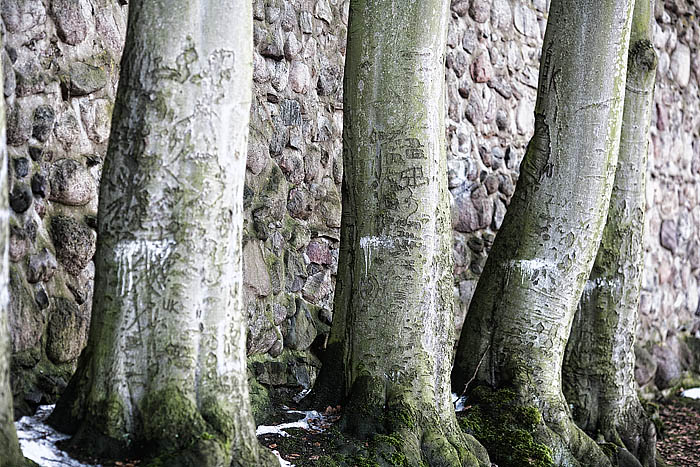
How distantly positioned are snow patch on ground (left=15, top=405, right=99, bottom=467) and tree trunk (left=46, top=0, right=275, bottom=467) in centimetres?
8

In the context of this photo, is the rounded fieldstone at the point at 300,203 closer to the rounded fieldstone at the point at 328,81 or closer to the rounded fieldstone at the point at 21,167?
the rounded fieldstone at the point at 328,81

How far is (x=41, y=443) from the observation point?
A: 2635 millimetres

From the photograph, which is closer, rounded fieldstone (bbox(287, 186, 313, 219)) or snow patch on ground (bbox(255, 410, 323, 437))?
snow patch on ground (bbox(255, 410, 323, 437))

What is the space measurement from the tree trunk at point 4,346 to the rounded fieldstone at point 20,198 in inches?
35.5

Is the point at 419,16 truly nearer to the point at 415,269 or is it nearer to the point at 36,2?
the point at 415,269

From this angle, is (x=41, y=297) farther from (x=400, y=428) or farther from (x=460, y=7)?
(x=460, y=7)

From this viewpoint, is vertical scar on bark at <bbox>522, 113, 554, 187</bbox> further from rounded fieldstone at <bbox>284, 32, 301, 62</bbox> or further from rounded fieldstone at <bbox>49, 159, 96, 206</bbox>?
rounded fieldstone at <bbox>49, 159, 96, 206</bbox>

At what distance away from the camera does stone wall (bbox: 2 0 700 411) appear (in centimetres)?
323

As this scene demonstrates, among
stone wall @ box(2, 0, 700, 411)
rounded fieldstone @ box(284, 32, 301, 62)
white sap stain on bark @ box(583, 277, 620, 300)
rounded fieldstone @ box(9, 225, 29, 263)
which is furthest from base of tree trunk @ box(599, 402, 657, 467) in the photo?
rounded fieldstone @ box(9, 225, 29, 263)

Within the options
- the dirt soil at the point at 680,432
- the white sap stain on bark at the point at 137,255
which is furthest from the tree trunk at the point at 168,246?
the dirt soil at the point at 680,432

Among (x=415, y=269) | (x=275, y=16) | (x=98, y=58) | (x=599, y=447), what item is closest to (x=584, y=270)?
(x=599, y=447)

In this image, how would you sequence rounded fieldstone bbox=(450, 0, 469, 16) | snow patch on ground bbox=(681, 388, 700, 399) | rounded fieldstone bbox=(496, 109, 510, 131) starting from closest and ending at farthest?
rounded fieldstone bbox=(450, 0, 469, 16)
rounded fieldstone bbox=(496, 109, 510, 131)
snow patch on ground bbox=(681, 388, 700, 399)

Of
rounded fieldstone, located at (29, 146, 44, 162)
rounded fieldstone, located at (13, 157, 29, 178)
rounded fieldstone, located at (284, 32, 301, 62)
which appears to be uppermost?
rounded fieldstone, located at (284, 32, 301, 62)

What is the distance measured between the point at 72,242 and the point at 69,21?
0.90m
